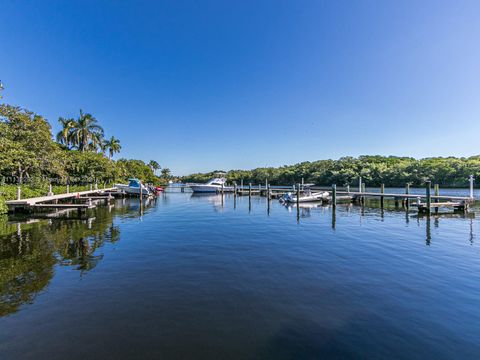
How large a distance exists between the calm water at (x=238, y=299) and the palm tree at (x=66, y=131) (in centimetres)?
4609

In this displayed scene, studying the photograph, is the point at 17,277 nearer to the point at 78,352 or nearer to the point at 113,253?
the point at 113,253

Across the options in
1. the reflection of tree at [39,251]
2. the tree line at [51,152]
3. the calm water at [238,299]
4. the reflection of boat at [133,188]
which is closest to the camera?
the calm water at [238,299]

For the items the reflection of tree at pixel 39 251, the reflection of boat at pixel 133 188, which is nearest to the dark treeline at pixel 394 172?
the reflection of boat at pixel 133 188

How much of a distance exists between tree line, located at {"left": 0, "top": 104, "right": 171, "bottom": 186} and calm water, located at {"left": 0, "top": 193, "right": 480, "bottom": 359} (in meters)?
12.6

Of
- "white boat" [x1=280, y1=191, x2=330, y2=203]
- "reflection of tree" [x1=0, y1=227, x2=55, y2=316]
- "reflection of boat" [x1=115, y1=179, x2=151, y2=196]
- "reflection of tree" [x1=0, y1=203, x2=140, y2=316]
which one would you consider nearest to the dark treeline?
"white boat" [x1=280, y1=191, x2=330, y2=203]

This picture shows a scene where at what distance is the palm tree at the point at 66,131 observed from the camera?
49.9m

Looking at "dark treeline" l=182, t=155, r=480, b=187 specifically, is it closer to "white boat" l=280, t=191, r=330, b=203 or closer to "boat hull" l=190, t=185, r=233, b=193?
"boat hull" l=190, t=185, r=233, b=193

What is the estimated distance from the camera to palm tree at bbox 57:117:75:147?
4990 cm

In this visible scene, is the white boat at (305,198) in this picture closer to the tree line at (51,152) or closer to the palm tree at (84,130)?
the tree line at (51,152)

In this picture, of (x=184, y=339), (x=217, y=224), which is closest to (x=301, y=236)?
(x=217, y=224)

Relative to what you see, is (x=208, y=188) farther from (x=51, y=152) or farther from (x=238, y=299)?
(x=238, y=299)

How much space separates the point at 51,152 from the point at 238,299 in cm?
2768

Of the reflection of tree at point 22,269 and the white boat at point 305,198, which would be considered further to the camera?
the white boat at point 305,198

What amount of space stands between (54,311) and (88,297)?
0.80m
